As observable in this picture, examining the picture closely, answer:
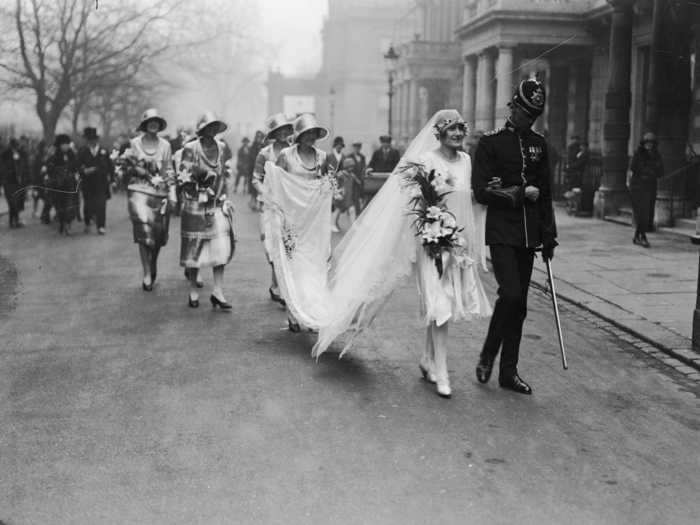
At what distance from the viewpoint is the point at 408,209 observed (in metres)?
6.50

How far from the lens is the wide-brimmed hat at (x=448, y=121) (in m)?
6.27

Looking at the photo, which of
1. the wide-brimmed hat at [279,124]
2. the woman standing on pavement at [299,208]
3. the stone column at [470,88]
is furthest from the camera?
the stone column at [470,88]

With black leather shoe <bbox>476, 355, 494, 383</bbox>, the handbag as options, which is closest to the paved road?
black leather shoe <bbox>476, 355, 494, 383</bbox>

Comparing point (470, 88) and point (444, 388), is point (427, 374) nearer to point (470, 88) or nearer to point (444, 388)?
point (444, 388)

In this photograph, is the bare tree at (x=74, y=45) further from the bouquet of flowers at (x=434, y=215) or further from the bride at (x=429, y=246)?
the bouquet of flowers at (x=434, y=215)

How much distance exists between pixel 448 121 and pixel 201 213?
13.6 feet

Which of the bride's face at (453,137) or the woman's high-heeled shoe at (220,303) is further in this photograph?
the woman's high-heeled shoe at (220,303)

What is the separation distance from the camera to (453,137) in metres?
6.30

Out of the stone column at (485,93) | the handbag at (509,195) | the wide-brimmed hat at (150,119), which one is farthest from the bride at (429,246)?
the stone column at (485,93)

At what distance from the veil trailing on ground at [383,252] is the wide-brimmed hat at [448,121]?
7 cm

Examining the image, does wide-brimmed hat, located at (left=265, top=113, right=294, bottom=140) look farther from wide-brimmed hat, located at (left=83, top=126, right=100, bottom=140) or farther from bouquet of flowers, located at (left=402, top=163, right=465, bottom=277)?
wide-brimmed hat, located at (left=83, top=126, right=100, bottom=140)

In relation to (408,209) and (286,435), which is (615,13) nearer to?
(408,209)

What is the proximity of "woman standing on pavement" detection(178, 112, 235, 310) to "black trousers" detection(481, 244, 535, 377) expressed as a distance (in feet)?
12.6

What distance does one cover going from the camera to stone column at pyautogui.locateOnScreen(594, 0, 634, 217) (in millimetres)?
19922
